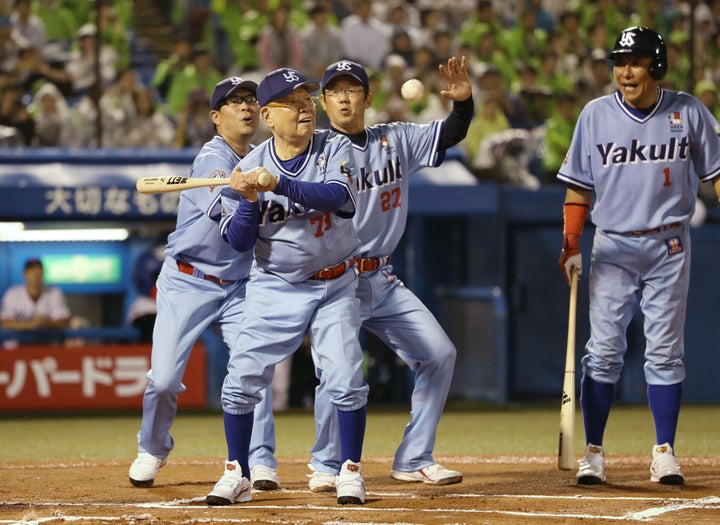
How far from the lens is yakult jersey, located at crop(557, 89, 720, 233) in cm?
542

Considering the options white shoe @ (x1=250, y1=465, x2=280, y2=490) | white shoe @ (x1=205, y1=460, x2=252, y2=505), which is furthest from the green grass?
white shoe @ (x1=205, y1=460, x2=252, y2=505)

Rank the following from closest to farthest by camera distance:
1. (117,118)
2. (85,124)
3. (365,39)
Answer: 1. (85,124)
2. (117,118)
3. (365,39)

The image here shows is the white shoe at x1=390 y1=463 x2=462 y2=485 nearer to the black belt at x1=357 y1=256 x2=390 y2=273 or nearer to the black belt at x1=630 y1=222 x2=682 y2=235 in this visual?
the black belt at x1=357 y1=256 x2=390 y2=273

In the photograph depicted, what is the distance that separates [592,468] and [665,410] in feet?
1.41

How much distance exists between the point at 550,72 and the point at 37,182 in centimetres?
564

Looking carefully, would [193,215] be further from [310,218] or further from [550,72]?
[550,72]

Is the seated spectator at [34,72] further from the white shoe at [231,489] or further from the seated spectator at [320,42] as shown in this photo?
the white shoe at [231,489]

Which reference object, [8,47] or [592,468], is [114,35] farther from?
[592,468]

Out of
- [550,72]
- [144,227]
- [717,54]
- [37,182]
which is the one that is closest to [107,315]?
[144,227]

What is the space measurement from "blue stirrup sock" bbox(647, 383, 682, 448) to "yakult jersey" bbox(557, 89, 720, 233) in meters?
0.74

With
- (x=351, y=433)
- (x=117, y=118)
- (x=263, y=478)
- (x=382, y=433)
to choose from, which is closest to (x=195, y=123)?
(x=117, y=118)

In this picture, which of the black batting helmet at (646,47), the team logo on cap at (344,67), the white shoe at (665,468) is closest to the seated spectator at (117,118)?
the team logo on cap at (344,67)

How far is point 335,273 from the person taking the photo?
491 centimetres

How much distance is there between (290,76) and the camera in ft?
15.9
